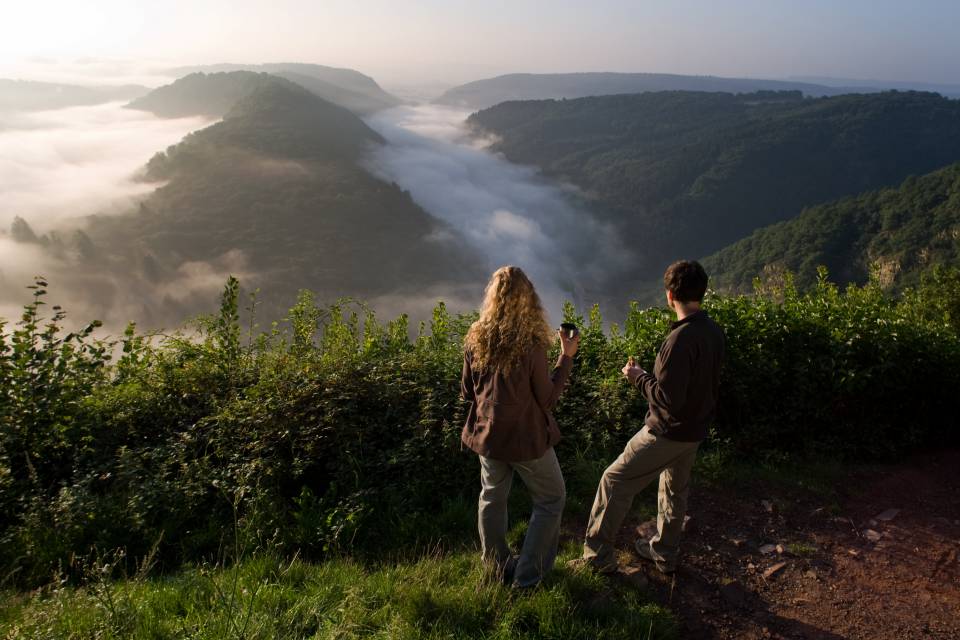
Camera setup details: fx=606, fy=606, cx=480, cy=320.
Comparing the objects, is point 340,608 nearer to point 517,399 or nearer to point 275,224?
point 517,399

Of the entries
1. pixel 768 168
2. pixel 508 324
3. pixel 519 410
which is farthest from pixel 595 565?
pixel 768 168

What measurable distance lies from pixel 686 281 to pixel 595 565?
1.82 metres

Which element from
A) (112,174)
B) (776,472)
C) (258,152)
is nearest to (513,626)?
(776,472)

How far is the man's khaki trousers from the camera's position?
353 centimetres

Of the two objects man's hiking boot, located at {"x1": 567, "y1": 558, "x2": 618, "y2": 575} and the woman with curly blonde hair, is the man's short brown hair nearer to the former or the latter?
the woman with curly blonde hair

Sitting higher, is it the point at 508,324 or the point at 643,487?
the point at 508,324

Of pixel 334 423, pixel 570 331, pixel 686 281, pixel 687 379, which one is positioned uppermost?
pixel 686 281

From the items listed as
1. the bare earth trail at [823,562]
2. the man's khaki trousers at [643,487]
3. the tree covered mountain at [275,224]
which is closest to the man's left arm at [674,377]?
the man's khaki trousers at [643,487]

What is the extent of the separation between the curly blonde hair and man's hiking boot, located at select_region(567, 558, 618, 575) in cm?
141

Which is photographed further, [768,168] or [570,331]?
[768,168]

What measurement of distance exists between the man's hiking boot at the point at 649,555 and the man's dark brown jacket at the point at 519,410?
1.20 metres

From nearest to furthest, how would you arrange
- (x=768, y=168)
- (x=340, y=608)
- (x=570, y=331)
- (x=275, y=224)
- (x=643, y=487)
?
(x=340, y=608) < (x=570, y=331) < (x=643, y=487) < (x=275, y=224) < (x=768, y=168)

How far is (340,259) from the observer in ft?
418

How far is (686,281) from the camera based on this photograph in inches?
131
